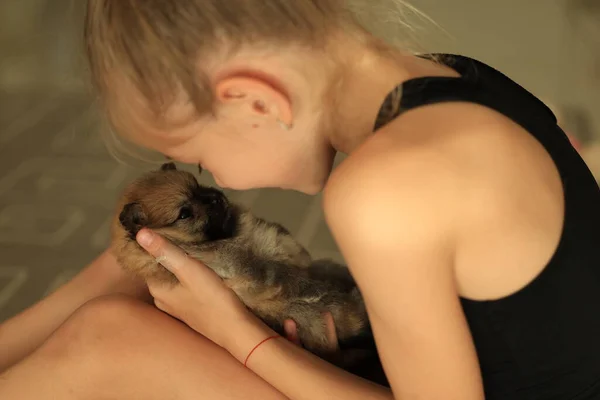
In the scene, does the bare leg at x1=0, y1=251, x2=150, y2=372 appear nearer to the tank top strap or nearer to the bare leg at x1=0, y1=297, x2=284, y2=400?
the bare leg at x1=0, y1=297, x2=284, y2=400

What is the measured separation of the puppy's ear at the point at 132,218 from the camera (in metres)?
1.31

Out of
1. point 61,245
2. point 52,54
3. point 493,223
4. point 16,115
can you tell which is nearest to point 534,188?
point 493,223

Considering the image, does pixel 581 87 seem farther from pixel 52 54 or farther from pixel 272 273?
pixel 52 54

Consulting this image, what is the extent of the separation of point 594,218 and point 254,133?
0.47m

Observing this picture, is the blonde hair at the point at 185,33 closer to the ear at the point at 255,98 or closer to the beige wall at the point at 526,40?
the ear at the point at 255,98

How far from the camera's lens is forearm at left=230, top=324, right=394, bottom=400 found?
3.30 ft

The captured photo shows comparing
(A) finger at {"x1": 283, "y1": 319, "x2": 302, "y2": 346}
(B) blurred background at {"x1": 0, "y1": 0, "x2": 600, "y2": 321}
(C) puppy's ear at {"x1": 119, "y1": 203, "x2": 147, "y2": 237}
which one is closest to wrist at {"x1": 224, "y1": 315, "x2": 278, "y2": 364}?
(A) finger at {"x1": 283, "y1": 319, "x2": 302, "y2": 346}

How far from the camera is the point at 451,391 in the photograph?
85 cm

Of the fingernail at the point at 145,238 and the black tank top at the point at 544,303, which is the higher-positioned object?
the black tank top at the point at 544,303

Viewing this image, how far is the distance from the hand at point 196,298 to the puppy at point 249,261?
0.06m

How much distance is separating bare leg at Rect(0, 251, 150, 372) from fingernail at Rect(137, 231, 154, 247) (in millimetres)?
158

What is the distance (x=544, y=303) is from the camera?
2.82 ft

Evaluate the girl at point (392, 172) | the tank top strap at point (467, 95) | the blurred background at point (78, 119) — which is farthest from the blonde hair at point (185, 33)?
the blurred background at point (78, 119)

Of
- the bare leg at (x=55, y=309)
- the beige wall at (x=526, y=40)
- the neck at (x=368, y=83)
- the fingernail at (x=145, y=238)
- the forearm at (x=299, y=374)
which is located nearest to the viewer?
the neck at (x=368, y=83)
